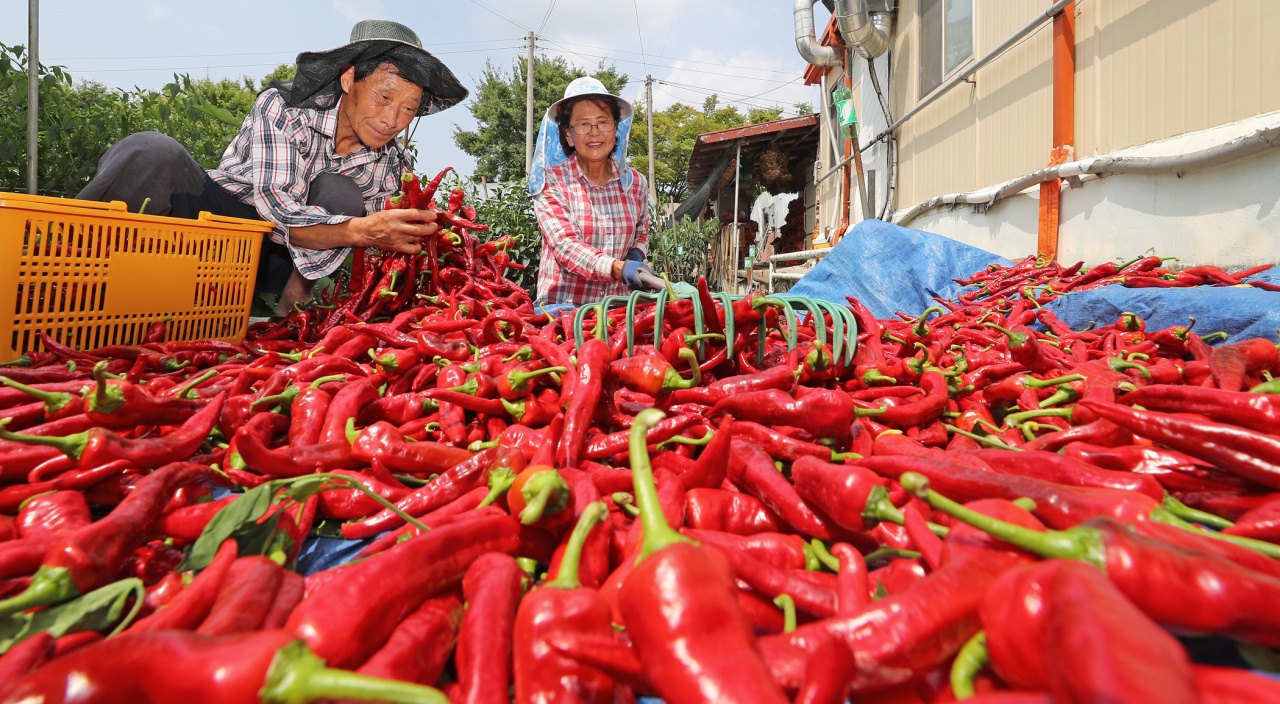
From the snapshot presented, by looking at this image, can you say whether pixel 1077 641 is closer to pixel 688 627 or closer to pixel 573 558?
pixel 688 627

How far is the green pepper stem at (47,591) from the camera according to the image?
112cm

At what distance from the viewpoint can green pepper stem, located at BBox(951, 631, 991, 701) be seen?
0.95 metres

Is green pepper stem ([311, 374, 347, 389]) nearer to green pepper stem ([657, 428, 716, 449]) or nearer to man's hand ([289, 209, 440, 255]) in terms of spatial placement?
green pepper stem ([657, 428, 716, 449])

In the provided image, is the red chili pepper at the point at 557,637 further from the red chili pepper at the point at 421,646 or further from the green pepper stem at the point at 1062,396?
the green pepper stem at the point at 1062,396

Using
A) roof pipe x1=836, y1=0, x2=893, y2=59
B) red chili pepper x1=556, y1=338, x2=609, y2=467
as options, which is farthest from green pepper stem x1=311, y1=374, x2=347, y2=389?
roof pipe x1=836, y1=0, x2=893, y2=59

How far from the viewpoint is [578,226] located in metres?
5.95

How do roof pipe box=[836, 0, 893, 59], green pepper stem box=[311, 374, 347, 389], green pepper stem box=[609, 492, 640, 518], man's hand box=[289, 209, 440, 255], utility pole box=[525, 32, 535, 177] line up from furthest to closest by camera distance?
1. utility pole box=[525, 32, 535, 177]
2. roof pipe box=[836, 0, 893, 59]
3. man's hand box=[289, 209, 440, 255]
4. green pepper stem box=[311, 374, 347, 389]
5. green pepper stem box=[609, 492, 640, 518]

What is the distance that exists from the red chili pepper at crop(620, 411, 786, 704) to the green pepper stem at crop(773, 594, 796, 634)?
199mm

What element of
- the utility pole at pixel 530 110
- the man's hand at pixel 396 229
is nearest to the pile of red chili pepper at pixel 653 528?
the man's hand at pixel 396 229

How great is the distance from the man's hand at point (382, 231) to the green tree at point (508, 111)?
1228 inches

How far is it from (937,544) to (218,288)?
4510 mm

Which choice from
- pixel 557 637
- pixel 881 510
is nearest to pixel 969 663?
pixel 881 510

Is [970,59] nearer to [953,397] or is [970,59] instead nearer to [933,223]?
[933,223]

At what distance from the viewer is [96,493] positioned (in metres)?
1.76
